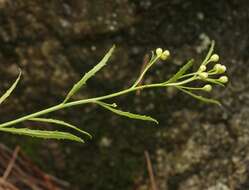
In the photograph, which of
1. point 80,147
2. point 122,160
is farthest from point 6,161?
point 122,160

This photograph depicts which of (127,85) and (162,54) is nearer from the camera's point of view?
(162,54)

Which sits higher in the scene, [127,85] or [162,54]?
[127,85]

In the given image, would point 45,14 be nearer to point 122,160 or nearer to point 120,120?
point 120,120

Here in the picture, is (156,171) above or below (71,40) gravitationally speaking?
below

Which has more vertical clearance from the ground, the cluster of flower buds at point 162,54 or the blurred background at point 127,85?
the blurred background at point 127,85

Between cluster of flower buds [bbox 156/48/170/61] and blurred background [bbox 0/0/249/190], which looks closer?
cluster of flower buds [bbox 156/48/170/61]

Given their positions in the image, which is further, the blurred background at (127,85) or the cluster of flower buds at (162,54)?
the blurred background at (127,85)

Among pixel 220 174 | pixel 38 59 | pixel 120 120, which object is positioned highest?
pixel 38 59

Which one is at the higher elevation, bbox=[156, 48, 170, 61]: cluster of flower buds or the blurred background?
the blurred background
